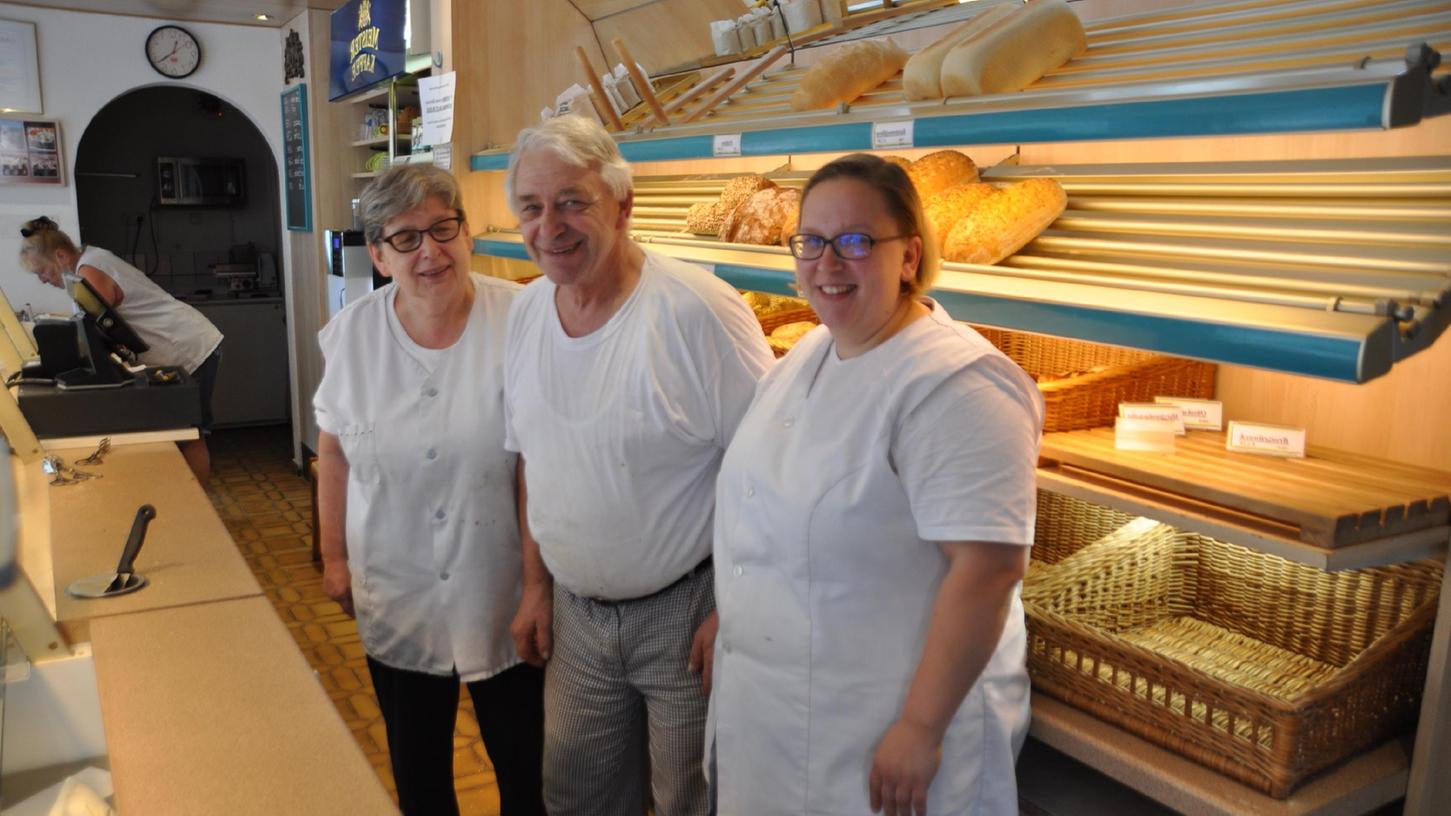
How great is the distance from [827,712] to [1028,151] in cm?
135

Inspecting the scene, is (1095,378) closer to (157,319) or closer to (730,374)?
(730,374)

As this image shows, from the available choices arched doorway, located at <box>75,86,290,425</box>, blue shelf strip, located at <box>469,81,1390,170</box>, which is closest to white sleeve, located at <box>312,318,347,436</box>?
blue shelf strip, located at <box>469,81,1390,170</box>

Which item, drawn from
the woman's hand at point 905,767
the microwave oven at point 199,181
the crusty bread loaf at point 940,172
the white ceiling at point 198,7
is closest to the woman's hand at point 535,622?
the woman's hand at point 905,767

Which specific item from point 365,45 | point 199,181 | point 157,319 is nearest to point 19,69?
point 157,319

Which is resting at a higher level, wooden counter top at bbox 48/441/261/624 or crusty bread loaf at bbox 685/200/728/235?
crusty bread loaf at bbox 685/200/728/235

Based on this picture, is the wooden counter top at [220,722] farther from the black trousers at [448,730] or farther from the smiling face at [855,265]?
the smiling face at [855,265]

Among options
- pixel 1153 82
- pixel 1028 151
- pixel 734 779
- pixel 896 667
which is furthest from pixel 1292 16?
pixel 734 779

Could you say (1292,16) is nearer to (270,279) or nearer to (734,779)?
(734,779)

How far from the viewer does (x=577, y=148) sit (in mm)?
1846

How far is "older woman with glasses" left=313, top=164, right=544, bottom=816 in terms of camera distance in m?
2.16

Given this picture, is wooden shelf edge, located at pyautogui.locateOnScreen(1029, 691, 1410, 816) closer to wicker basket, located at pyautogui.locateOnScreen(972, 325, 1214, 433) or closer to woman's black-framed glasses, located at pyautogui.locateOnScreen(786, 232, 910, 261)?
wicker basket, located at pyautogui.locateOnScreen(972, 325, 1214, 433)

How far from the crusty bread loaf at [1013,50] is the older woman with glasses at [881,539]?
48 cm

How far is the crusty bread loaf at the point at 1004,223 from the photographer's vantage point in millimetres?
1791

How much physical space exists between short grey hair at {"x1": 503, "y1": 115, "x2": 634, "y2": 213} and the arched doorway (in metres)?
7.21
